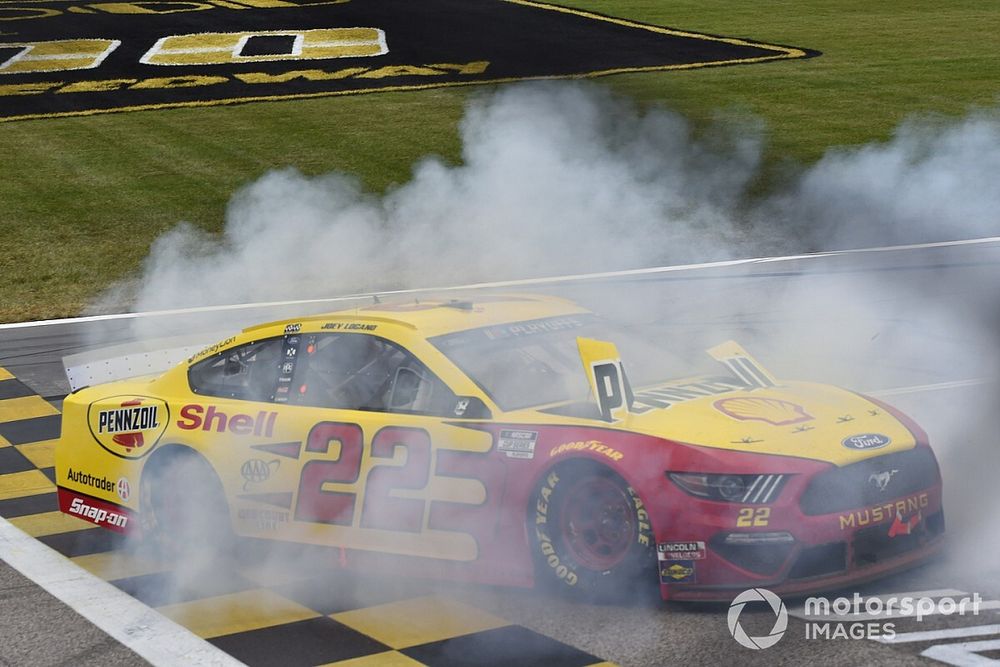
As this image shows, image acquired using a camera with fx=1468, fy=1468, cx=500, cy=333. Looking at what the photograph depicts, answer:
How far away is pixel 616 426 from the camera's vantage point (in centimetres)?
630

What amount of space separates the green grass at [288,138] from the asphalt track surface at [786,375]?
10.8 feet

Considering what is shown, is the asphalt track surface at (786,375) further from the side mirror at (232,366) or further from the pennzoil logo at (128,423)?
the side mirror at (232,366)

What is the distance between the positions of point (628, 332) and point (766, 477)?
189 centimetres

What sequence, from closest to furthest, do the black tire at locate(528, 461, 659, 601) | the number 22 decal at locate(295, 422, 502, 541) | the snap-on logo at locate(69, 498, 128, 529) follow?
1. the black tire at locate(528, 461, 659, 601)
2. the number 22 decal at locate(295, 422, 502, 541)
3. the snap-on logo at locate(69, 498, 128, 529)

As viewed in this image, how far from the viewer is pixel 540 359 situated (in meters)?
7.06

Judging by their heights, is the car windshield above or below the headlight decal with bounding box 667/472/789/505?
above

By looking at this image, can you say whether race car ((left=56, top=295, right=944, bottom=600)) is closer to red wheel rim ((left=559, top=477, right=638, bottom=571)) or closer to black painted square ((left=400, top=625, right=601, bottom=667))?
red wheel rim ((left=559, top=477, right=638, bottom=571))

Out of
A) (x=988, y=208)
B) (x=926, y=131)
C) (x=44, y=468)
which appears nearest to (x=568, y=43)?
(x=926, y=131)

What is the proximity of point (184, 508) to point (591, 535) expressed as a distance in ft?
7.77
